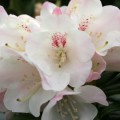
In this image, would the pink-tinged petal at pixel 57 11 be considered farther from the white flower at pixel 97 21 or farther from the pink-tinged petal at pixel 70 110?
the pink-tinged petal at pixel 70 110

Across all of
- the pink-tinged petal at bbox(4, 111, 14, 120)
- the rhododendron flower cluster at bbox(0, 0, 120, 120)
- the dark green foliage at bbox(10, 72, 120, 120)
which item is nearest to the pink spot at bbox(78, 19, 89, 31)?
the rhododendron flower cluster at bbox(0, 0, 120, 120)

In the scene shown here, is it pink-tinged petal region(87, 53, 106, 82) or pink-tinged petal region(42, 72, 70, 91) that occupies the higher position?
pink-tinged petal region(87, 53, 106, 82)

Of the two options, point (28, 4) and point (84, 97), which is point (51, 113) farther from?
point (28, 4)

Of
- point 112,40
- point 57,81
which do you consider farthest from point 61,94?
point 112,40

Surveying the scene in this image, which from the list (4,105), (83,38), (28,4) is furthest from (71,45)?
(28,4)

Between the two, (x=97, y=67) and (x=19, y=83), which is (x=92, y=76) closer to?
(x=97, y=67)

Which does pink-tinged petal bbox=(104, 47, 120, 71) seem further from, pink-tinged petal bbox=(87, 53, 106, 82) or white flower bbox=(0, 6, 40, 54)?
white flower bbox=(0, 6, 40, 54)

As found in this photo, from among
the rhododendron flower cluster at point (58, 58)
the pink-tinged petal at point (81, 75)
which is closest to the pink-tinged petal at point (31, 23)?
the rhododendron flower cluster at point (58, 58)
